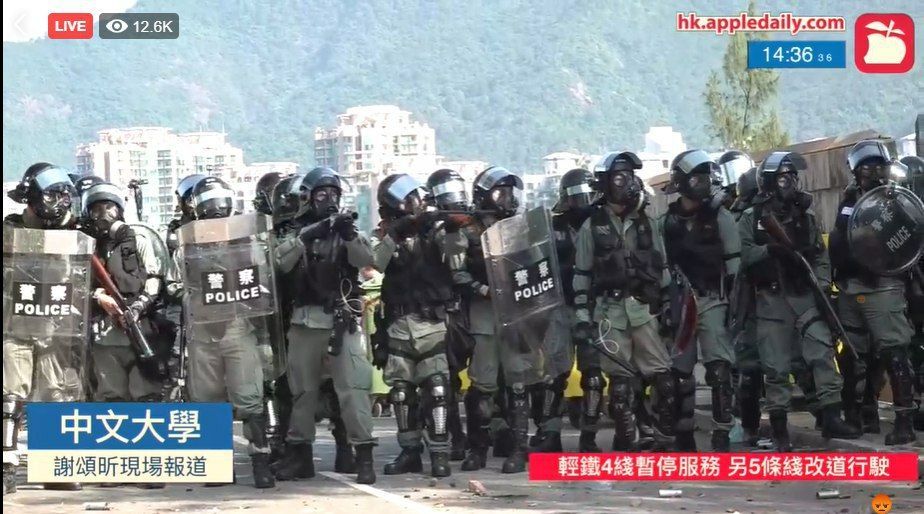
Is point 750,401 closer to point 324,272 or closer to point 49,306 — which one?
point 324,272

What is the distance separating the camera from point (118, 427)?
927 cm

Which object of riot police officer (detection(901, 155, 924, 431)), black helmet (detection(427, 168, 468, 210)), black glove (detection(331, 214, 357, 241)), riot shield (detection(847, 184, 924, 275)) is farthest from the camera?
riot police officer (detection(901, 155, 924, 431))

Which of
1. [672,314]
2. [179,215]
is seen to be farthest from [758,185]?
[179,215]

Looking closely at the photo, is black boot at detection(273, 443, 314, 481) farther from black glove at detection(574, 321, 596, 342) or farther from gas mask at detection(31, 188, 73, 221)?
gas mask at detection(31, 188, 73, 221)

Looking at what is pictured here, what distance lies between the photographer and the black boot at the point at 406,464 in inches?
439

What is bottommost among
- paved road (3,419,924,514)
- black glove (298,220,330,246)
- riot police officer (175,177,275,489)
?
paved road (3,419,924,514)

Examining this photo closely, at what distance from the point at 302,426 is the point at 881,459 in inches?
140

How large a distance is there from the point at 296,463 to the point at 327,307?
1005 mm

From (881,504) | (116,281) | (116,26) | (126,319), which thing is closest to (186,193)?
(116,281)

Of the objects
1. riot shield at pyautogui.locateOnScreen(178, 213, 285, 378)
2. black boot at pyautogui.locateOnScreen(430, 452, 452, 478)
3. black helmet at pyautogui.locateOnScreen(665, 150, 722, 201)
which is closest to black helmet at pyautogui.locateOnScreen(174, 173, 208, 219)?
riot shield at pyautogui.locateOnScreen(178, 213, 285, 378)

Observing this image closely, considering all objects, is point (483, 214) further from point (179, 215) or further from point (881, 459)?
point (881, 459)

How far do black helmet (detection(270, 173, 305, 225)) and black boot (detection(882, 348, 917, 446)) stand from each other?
394 centimetres

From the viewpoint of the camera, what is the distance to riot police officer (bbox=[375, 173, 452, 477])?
11.0 metres

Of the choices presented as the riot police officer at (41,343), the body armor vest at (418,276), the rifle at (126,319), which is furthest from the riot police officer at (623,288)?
the riot police officer at (41,343)
